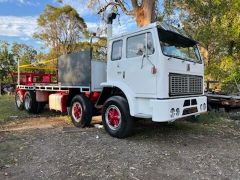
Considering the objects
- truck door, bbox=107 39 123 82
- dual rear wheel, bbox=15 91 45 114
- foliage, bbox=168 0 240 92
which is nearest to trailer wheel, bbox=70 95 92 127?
truck door, bbox=107 39 123 82

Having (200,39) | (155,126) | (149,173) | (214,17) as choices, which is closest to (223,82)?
(200,39)

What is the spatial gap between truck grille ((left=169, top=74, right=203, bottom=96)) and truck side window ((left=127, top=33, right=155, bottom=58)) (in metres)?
0.80

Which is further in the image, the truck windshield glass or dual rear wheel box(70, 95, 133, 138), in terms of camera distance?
dual rear wheel box(70, 95, 133, 138)

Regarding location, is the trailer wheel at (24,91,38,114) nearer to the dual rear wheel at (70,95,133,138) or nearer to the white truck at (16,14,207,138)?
the white truck at (16,14,207,138)

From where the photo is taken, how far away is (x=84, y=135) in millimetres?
7527

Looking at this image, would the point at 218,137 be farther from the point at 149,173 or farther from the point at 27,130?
the point at 27,130

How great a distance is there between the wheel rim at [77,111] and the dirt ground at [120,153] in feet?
0.99

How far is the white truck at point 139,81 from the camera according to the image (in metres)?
6.38

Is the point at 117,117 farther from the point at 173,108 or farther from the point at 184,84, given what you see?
the point at 184,84

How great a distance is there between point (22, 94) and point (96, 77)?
17.8ft

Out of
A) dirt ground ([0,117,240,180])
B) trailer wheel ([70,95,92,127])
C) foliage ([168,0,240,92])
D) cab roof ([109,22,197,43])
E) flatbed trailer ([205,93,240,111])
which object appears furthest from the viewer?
foliage ([168,0,240,92])

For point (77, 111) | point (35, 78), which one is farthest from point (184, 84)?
point (35, 78)

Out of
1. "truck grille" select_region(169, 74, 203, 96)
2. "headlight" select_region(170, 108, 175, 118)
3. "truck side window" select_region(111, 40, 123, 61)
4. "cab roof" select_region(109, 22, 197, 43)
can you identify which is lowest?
"headlight" select_region(170, 108, 175, 118)

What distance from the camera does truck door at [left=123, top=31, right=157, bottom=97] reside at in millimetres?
6480
